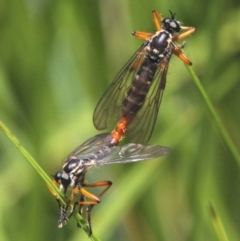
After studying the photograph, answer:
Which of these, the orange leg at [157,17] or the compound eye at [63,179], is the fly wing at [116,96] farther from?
the compound eye at [63,179]

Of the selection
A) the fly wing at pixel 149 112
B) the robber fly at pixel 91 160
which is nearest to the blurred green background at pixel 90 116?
the fly wing at pixel 149 112

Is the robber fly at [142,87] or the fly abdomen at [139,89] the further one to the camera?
the fly abdomen at [139,89]

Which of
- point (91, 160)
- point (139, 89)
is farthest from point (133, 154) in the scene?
point (139, 89)

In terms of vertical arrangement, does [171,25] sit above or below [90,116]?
above

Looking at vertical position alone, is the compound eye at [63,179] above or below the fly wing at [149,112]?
above

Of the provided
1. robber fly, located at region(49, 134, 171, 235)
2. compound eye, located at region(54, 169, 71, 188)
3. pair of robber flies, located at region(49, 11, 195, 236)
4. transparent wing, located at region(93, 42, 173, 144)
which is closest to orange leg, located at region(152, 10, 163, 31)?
pair of robber flies, located at region(49, 11, 195, 236)

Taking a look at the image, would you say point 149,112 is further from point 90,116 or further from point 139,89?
point 90,116
